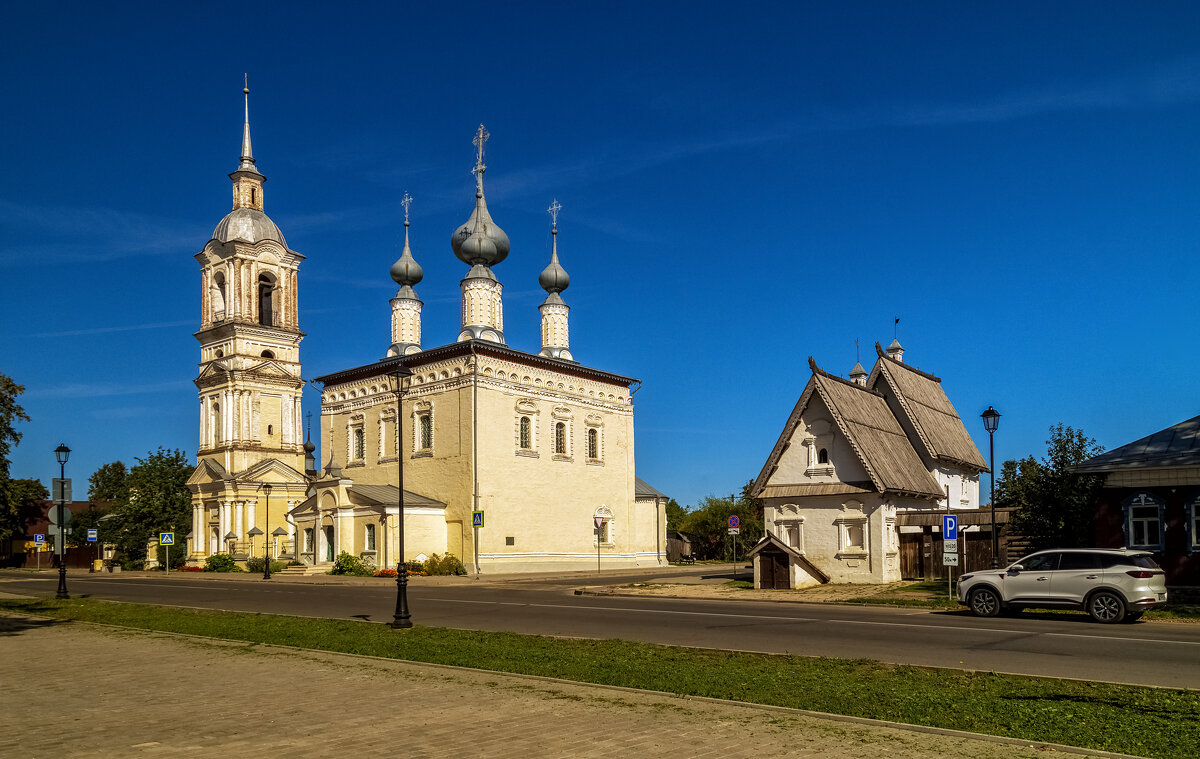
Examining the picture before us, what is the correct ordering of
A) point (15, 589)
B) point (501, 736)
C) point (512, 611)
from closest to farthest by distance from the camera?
1. point (501, 736)
2. point (512, 611)
3. point (15, 589)

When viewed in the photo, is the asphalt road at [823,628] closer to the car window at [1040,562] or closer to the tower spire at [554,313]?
the car window at [1040,562]

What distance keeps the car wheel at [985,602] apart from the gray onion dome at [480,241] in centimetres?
3924

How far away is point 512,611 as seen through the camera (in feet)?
71.5

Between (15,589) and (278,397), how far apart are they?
2687 cm

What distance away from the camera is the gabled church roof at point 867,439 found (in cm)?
3031

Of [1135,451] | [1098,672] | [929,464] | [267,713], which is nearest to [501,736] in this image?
[267,713]

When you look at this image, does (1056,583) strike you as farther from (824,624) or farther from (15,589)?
(15,589)

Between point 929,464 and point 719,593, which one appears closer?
point 719,593

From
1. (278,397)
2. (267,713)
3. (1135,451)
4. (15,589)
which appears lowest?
(15,589)

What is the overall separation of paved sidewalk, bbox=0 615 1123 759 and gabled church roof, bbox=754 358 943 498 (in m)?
21.0

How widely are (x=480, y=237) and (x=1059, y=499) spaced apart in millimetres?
35633

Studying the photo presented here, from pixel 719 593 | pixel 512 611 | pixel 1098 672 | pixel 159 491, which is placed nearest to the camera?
pixel 1098 672

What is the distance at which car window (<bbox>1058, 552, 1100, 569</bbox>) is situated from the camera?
18.4 meters

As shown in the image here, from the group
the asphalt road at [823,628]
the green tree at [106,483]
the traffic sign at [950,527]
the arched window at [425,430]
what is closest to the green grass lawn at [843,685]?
the asphalt road at [823,628]
